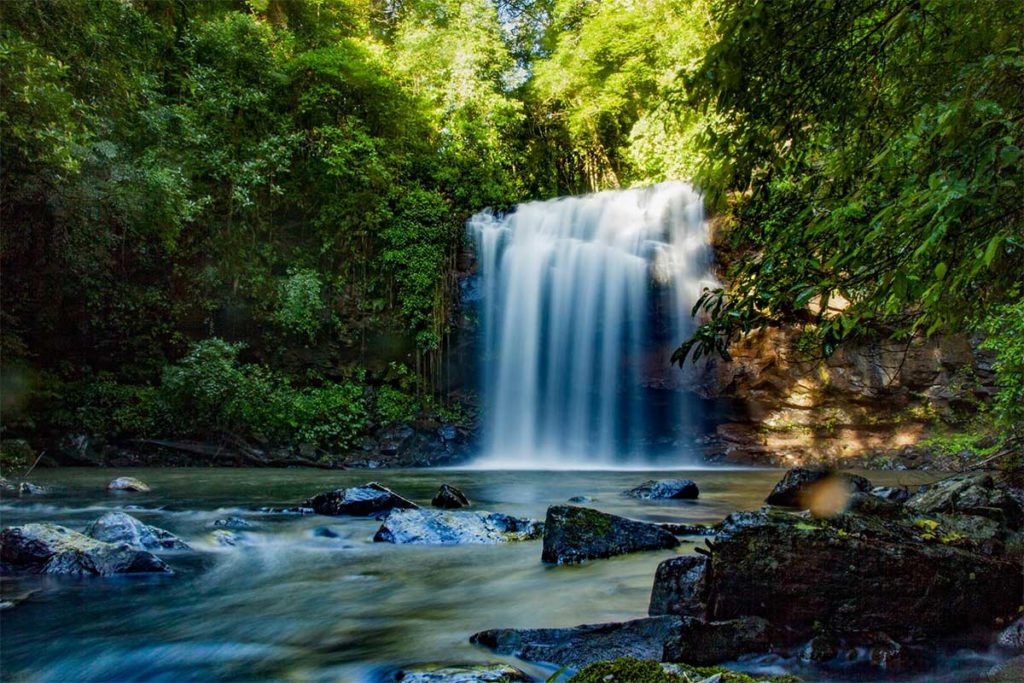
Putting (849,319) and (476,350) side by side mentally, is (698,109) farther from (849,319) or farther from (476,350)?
(476,350)

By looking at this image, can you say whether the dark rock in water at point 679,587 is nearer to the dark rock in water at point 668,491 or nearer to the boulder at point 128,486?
the dark rock in water at point 668,491

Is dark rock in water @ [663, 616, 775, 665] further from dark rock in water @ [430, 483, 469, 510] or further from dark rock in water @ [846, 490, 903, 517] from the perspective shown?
dark rock in water @ [430, 483, 469, 510]

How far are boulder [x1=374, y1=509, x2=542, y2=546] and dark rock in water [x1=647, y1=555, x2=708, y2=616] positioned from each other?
257cm

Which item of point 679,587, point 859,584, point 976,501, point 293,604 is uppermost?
point 976,501

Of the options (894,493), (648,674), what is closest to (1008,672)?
(648,674)

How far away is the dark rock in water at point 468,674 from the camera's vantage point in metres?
3.03

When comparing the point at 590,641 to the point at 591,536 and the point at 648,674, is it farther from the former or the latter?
the point at 591,536

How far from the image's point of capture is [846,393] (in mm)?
15242

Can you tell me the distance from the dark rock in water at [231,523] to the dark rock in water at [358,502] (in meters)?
0.95

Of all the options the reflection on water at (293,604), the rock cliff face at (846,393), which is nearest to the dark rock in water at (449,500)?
the reflection on water at (293,604)

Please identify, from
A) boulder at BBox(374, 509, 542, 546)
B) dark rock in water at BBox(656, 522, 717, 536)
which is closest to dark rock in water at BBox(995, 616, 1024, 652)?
dark rock in water at BBox(656, 522, 717, 536)

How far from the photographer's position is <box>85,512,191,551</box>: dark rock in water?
580 cm

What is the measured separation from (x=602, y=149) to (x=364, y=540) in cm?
1866

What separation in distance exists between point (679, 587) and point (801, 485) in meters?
4.70
